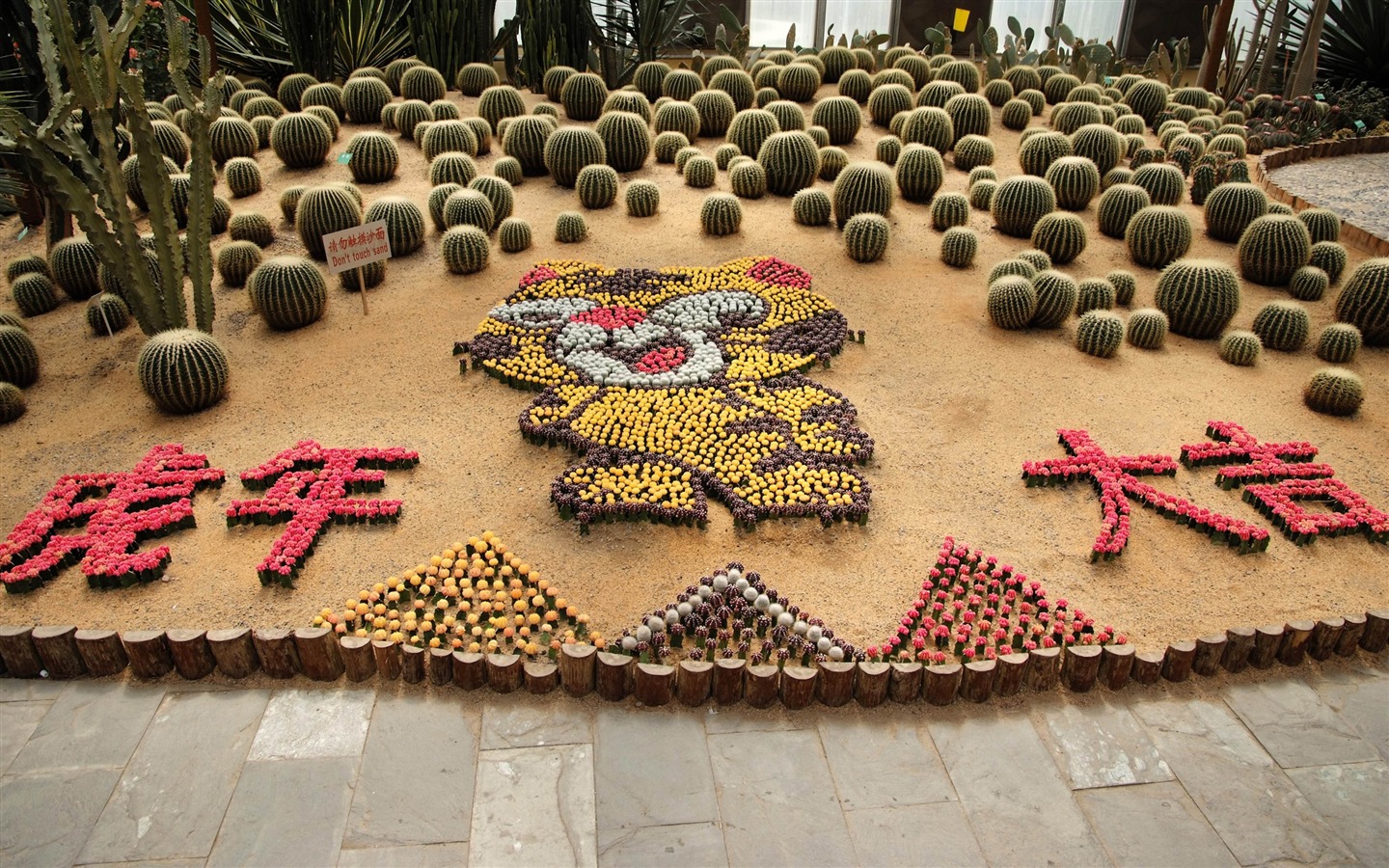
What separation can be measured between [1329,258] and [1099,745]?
8.40m

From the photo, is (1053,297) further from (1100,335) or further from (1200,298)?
(1200,298)

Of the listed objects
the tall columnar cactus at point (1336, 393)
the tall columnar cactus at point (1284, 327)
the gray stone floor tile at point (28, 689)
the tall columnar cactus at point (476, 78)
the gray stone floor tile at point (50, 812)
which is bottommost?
the gray stone floor tile at point (50, 812)

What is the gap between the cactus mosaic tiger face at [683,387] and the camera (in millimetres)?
7027

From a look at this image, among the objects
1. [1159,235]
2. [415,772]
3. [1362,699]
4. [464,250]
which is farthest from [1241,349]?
[415,772]

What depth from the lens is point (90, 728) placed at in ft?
17.0

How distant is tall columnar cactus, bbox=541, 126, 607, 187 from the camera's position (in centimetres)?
1248

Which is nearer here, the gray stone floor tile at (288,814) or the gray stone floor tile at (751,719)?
the gray stone floor tile at (288,814)

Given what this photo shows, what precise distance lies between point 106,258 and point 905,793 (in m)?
7.74

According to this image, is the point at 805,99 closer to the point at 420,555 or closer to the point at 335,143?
the point at 335,143

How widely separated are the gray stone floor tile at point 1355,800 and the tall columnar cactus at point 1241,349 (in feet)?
16.4

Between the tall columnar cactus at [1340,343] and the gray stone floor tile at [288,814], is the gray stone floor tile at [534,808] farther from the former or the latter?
the tall columnar cactus at [1340,343]

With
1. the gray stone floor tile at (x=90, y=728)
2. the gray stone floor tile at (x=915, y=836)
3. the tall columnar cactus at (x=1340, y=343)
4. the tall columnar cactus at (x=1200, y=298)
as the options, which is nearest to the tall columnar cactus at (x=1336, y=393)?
the tall columnar cactus at (x=1340, y=343)

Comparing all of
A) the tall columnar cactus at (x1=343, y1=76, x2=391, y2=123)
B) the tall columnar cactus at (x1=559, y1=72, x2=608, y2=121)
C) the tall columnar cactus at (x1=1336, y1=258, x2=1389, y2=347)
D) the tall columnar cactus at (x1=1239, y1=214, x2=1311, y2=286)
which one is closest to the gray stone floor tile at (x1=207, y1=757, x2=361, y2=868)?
the tall columnar cactus at (x1=1336, y1=258, x2=1389, y2=347)

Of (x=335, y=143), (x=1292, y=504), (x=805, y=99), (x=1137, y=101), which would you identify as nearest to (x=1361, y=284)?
(x=1292, y=504)
